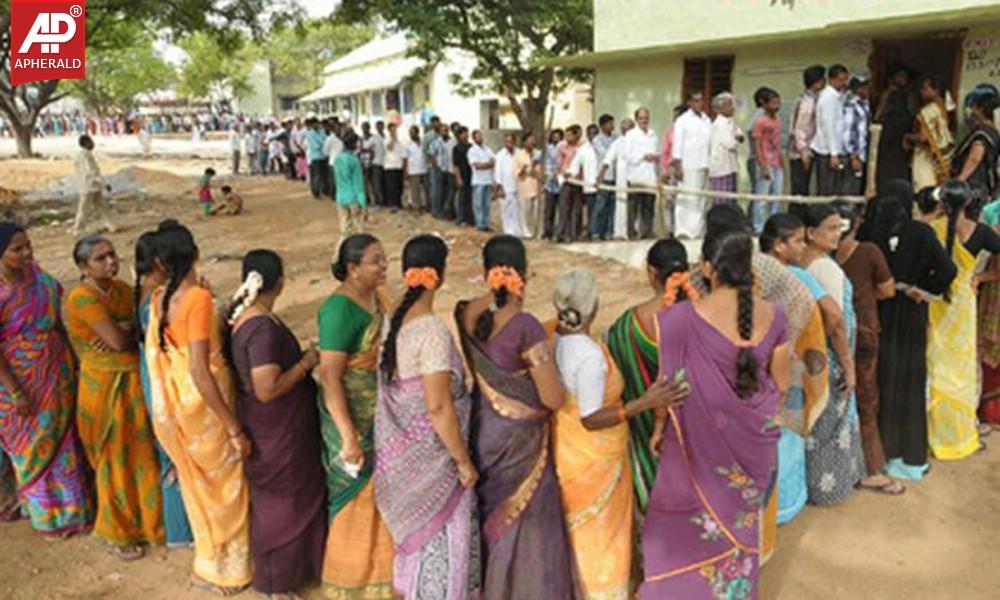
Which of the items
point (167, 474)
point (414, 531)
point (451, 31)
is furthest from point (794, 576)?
point (451, 31)

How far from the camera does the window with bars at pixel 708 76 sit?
35.0 feet

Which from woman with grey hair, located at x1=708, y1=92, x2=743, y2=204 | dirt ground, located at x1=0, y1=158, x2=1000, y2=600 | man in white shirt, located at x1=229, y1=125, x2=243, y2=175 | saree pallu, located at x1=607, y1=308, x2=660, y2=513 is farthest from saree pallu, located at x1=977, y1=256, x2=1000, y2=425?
man in white shirt, located at x1=229, y1=125, x2=243, y2=175

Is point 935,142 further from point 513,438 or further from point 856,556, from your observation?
point 513,438

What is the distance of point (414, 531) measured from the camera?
2.97 metres

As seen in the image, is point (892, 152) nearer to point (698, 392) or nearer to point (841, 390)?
point (841, 390)

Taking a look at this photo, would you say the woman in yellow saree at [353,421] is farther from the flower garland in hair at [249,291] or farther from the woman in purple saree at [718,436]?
the woman in purple saree at [718,436]

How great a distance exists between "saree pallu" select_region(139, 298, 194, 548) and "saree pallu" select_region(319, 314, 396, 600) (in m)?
0.88

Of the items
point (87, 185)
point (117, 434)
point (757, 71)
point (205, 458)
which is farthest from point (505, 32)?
point (205, 458)

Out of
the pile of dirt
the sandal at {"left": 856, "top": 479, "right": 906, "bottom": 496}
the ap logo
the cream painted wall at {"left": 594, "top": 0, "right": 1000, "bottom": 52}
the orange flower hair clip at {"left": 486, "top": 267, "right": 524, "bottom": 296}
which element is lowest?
the sandal at {"left": 856, "top": 479, "right": 906, "bottom": 496}

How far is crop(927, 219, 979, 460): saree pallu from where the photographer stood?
4383 mm

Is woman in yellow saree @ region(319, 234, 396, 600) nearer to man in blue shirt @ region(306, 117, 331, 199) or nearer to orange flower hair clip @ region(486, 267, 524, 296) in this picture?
orange flower hair clip @ region(486, 267, 524, 296)

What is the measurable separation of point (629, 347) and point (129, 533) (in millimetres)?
2553

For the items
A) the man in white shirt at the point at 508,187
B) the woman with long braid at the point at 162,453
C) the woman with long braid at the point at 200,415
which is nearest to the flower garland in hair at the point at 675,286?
the woman with long braid at the point at 200,415

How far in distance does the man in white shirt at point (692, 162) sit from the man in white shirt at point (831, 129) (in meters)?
1.34
